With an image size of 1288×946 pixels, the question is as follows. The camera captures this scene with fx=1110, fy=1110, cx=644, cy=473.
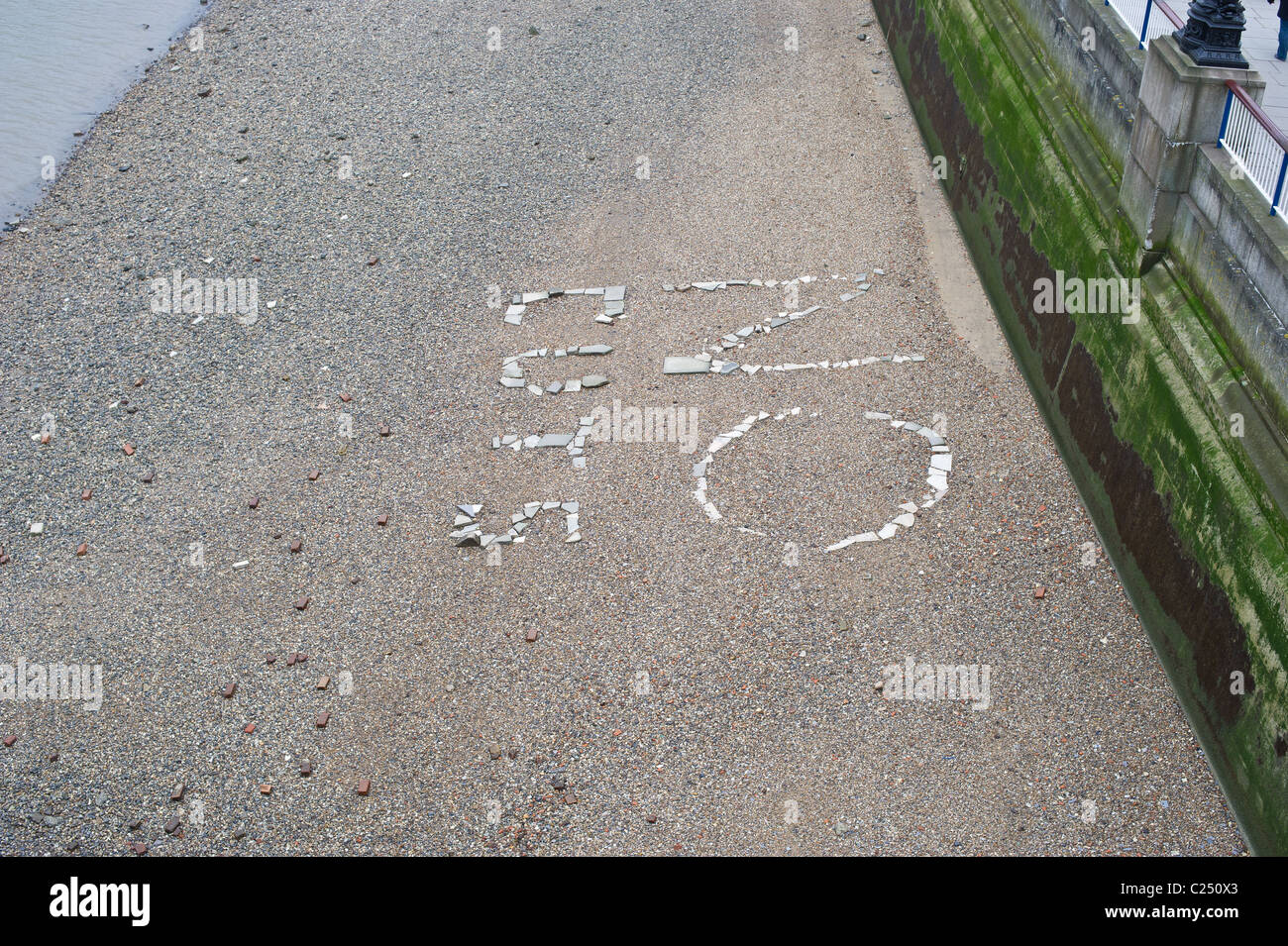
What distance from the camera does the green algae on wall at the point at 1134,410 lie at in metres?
9.17

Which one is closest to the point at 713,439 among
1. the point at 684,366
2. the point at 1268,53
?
the point at 684,366

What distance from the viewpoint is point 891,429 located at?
13219 mm

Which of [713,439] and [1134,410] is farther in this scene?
[713,439]

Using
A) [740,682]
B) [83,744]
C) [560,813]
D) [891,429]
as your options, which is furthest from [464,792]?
[891,429]

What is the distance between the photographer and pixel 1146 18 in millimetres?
12703

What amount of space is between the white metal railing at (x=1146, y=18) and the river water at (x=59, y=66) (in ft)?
58.1

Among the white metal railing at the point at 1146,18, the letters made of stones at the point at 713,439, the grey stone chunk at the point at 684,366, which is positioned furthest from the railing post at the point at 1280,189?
the grey stone chunk at the point at 684,366

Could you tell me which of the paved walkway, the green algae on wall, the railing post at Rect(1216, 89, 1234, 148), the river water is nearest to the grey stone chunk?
the green algae on wall

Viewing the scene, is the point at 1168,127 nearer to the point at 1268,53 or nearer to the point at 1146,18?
the point at 1146,18

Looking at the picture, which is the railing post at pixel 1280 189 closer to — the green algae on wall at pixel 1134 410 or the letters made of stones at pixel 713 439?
the green algae on wall at pixel 1134 410

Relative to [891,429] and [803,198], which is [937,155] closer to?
[803,198]

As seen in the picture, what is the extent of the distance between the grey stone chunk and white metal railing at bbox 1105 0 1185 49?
6.23m

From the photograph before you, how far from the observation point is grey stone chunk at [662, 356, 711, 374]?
1430 cm

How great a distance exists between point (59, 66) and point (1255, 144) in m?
23.4
